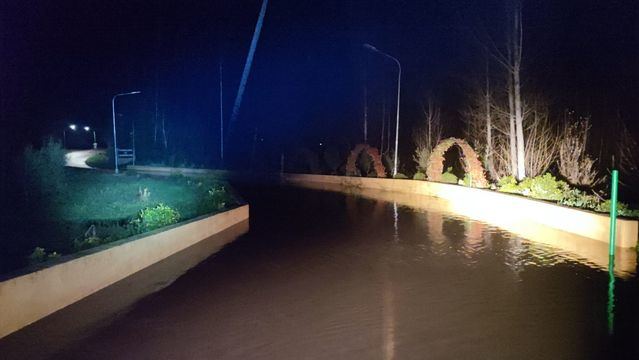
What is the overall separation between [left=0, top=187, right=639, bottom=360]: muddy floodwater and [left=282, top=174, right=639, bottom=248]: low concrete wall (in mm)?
1444

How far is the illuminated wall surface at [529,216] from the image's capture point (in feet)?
37.2

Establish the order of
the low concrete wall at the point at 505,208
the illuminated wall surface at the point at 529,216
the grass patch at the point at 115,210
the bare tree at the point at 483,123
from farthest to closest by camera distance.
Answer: the bare tree at the point at 483,123, the low concrete wall at the point at 505,208, the illuminated wall surface at the point at 529,216, the grass patch at the point at 115,210

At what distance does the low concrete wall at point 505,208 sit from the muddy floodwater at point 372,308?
144 cm

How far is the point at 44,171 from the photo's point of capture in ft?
64.2

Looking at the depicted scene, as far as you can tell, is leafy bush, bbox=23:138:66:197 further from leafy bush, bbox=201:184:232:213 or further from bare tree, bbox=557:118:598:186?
bare tree, bbox=557:118:598:186

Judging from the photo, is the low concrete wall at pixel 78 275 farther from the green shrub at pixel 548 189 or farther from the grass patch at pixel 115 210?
the green shrub at pixel 548 189

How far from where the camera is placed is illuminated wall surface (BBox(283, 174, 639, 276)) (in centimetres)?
1133

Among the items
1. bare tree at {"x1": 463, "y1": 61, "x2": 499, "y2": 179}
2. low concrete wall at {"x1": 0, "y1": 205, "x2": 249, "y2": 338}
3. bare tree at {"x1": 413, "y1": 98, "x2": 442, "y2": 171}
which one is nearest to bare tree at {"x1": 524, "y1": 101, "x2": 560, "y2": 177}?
bare tree at {"x1": 463, "y1": 61, "x2": 499, "y2": 179}

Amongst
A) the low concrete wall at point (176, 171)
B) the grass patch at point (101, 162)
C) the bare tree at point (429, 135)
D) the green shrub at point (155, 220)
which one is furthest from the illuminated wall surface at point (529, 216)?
the grass patch at point (101, 162)

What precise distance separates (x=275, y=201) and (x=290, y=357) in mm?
17078

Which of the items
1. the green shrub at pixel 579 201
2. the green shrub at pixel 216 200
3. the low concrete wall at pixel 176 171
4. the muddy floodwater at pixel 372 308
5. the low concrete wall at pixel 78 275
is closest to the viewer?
the muddy floodwater at pixel 372 308

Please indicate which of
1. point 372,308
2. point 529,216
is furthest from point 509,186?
point 372,308

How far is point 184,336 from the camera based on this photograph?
254 inches

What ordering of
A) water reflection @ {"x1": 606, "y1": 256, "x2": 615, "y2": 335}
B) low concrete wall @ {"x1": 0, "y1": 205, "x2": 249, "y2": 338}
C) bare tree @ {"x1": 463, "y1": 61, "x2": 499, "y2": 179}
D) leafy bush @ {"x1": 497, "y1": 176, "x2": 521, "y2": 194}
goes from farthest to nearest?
bare tree @ {"x1": 463, "y1": 61, "x2": 499, "y2": 179} < leafy bush @ {"x1": 497, "y1": 176, "x2": 521, "y2": 194} < water reflection @ {"x1": 606, "y1": 256, "x2": 615, "y2": 335} < low concrete wall @ {"x1": 0, "y1": 205, "x2": 249, "y2": 338}
